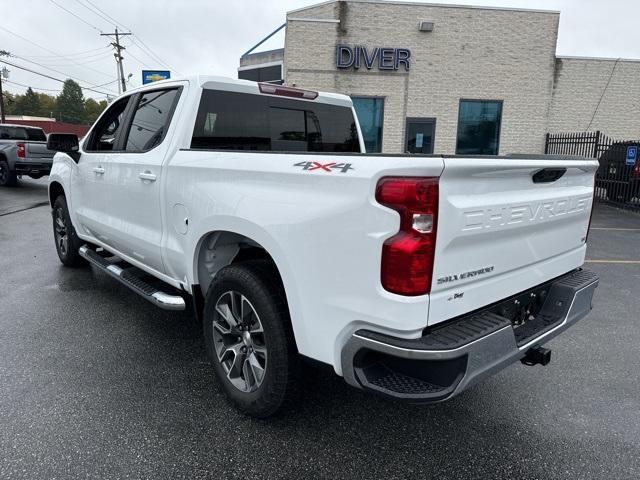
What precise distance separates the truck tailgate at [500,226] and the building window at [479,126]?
14363mm

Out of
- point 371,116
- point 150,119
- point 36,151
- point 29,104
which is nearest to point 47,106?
point 29,104

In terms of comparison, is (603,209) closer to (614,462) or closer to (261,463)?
(614,462)

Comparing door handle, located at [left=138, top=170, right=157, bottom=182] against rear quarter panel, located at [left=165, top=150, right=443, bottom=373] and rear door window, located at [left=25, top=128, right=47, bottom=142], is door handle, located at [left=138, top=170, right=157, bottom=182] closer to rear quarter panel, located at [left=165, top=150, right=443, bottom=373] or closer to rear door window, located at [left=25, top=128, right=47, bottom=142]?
rear quarter panel, located at [left=165, top=150, right=443, bottom=373]

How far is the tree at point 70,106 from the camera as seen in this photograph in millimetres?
121000

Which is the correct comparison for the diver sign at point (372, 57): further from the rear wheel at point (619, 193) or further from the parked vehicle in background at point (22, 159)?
Result: the parked vehicle in background at point (22, 159)

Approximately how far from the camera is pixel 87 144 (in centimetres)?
489

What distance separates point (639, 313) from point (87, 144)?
579cm

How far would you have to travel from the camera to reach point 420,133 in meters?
16.5

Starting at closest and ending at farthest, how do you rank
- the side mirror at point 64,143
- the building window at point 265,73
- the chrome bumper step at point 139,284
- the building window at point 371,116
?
the chrome bumper step at point 139,284 → the side mirror at point 64,143 → the building window at point 371,116 → the building window at point 265,73

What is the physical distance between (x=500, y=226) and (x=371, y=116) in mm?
14621

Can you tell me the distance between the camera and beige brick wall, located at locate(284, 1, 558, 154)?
50.7ft

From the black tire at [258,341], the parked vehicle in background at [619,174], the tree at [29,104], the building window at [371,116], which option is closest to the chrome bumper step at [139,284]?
the black tire at [258,341]

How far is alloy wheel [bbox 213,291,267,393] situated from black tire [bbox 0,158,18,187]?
15568mm

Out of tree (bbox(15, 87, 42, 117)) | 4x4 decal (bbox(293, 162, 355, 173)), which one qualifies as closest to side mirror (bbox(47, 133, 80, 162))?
4x4 decal (bbox(293, 162, 355, 173))
